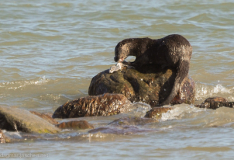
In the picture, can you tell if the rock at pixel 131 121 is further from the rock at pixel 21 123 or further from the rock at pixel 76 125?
the rock at pixel 21 123

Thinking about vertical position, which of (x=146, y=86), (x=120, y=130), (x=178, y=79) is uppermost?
(x=178, y=79)

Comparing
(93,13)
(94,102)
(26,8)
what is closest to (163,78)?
(94,102)

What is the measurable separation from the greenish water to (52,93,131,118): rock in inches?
8.2

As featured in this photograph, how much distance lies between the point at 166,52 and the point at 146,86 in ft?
2.01

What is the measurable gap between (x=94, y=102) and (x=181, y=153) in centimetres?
223

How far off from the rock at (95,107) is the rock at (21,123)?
1166mm

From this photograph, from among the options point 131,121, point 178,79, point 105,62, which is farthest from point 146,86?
point 105,62

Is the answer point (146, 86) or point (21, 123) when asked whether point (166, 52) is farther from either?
point (21, 123)

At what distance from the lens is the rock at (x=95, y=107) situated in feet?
20.8

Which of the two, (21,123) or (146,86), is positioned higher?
(146,86)

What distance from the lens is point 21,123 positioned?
5.05m

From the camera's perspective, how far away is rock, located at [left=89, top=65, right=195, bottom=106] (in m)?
7.02

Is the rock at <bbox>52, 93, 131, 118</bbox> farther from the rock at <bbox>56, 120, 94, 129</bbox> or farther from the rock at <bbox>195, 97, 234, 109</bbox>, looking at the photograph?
the rock at <bbox>195, 97, 234, 109</bbox>

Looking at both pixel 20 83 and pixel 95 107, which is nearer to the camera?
pixel 95 107
